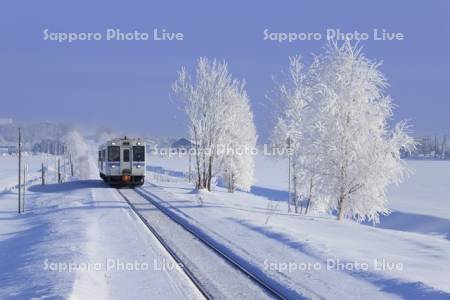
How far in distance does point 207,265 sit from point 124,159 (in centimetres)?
2595

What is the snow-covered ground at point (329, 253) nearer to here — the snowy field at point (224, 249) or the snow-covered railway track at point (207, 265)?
the snowy field at point (224, 249)

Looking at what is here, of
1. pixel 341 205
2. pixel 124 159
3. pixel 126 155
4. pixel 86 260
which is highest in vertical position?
pixel 126 155

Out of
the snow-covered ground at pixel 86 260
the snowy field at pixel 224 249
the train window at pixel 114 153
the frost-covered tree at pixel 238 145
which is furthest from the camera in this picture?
the frost-covered tree at pixel 238 145

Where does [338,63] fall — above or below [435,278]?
above

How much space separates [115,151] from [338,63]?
18145 millimetres

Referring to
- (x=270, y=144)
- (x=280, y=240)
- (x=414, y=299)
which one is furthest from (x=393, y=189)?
→ (x=414, y=299)

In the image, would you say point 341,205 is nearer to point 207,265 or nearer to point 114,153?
point 207,265

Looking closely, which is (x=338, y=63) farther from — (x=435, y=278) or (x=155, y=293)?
(x=155, y=293)

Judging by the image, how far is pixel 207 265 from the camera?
12656mm

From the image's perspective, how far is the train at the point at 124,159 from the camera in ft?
123

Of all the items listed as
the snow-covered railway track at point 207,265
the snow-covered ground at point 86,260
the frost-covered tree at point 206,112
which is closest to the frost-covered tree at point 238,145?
the frost-covered tree at point 206,112

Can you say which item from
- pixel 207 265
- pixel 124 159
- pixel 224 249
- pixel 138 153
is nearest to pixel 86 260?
pixel 207 265

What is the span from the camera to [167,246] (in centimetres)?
1515

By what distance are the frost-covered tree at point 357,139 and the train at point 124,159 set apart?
16358mm
